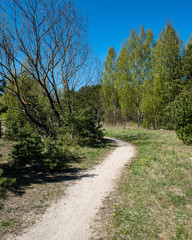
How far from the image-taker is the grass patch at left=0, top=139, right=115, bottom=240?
359 cm

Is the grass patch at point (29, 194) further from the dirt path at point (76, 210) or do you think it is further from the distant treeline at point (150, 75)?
the distant treeline at point (150, 75)

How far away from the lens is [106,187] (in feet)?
17.7

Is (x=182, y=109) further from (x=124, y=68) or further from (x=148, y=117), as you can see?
(x=124, y=68)

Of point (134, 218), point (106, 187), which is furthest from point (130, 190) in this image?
point (134, 218)

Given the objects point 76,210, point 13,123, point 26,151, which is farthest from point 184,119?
point 13,123

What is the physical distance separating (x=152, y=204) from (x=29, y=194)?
3.32 m

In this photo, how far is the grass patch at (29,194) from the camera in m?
3.59

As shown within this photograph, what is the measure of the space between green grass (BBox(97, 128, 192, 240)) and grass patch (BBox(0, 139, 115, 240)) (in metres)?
1.62

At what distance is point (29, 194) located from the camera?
4.81 metres

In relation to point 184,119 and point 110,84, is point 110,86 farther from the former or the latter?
point 184,119

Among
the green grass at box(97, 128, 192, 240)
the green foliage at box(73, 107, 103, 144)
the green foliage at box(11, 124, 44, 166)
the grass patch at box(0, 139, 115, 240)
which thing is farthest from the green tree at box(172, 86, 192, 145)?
the green foliage at box(11, 124, 44, 166)

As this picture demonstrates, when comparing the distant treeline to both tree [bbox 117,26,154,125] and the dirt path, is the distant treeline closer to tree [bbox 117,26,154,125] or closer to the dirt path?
tree [bbox 117,26,154,125]

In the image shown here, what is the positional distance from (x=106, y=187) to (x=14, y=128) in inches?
383

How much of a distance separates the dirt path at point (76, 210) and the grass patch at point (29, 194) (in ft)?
0.83
